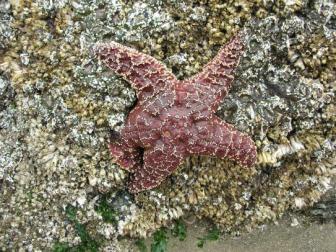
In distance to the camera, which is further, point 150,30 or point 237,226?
point 237,226

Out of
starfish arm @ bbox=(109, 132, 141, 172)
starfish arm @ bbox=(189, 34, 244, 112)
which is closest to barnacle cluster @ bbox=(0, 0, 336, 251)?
starfish arm @ bbox=(109, 132, 141, 172)

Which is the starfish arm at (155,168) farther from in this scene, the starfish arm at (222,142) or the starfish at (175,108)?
the starfish arm at (222,142)

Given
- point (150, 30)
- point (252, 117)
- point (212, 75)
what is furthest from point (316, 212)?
point (150, 30)

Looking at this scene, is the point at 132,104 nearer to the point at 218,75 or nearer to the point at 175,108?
the point at 175,108

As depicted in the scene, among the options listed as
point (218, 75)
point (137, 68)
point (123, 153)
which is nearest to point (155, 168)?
point (123, 153)

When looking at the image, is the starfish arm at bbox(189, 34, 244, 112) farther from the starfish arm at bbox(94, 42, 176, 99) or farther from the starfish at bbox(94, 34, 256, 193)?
the starfish arm at bbox(94, 42, 176, 99)

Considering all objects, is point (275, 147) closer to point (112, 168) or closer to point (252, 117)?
point (252, 117)
